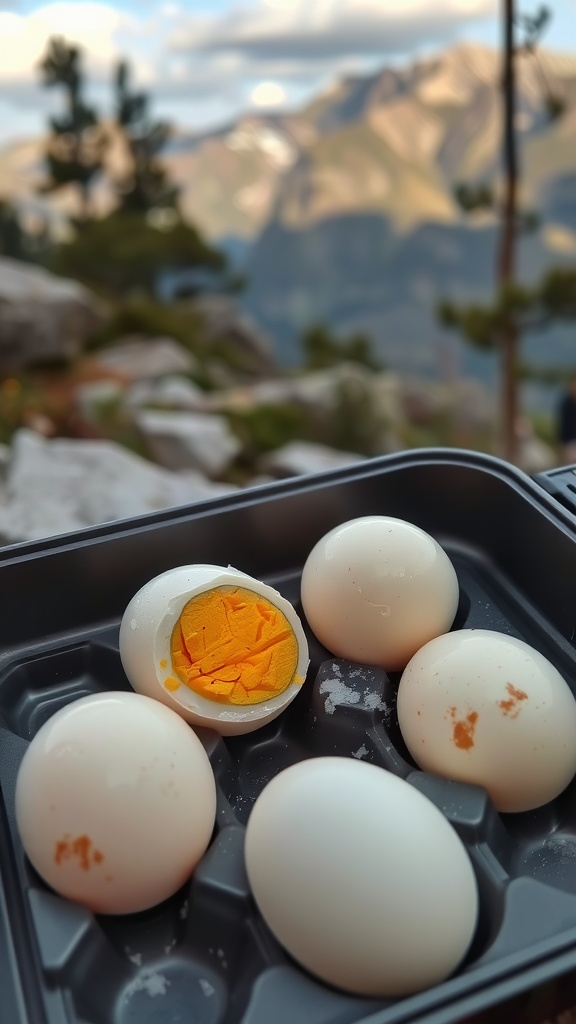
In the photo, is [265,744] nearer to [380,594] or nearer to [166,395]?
[380,594]

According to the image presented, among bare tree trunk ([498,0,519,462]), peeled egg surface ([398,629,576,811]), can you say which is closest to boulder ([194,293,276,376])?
bare tree trunk ([498,0,519,462])

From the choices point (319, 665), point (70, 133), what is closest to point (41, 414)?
point (319, 665)

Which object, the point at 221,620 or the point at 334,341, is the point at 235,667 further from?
the point at 334,341

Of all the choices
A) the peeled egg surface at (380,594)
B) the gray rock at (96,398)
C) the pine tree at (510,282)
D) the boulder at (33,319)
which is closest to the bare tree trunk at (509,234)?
the pine tree at (510,282)

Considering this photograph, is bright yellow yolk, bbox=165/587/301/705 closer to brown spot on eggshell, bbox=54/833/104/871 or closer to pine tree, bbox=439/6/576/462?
brown spot on eggshell, bbox=54/833/104/871

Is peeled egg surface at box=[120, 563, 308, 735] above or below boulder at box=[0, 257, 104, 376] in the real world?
above

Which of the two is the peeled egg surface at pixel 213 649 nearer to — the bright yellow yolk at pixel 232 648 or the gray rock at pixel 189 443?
the bright yellow yolk at pixel 232 648

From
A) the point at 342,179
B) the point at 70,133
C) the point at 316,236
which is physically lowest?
Answer: the point at 316,236
